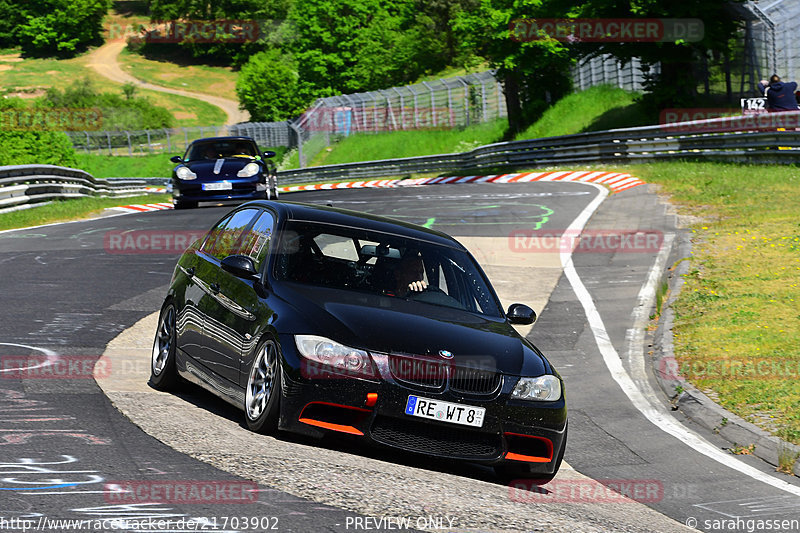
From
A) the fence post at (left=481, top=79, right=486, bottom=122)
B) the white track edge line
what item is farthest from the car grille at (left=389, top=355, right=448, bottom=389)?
the fence post at (left=481, top=79, right=486, bottom=122)

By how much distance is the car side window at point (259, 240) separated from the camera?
7773 mm

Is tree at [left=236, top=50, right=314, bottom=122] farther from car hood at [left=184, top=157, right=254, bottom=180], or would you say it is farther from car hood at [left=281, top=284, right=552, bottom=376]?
car hood at [left=281, top=284, right=552, bottom=376]

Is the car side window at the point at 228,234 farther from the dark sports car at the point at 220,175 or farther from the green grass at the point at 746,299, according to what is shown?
the dark sports car at the point at 220,175

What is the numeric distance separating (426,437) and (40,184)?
80.5 feet

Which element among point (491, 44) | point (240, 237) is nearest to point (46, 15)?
point (491, 44)

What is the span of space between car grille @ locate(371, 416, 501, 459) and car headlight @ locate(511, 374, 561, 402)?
1.27 ft

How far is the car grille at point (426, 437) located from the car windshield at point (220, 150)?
18.4 meters

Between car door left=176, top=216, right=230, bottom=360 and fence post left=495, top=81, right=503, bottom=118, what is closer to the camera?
car door left=176, top=216, right=230, bottom=360

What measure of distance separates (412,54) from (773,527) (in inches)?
3253

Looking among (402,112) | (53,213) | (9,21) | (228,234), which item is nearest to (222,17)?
(9,21)

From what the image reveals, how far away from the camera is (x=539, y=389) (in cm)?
689

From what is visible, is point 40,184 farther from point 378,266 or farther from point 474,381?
point 474,381

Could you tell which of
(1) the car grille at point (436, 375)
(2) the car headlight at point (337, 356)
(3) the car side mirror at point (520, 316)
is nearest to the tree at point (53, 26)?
(3) the car side mirror at point (520, 316)

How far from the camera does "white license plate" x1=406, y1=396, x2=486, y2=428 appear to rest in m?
6.42
